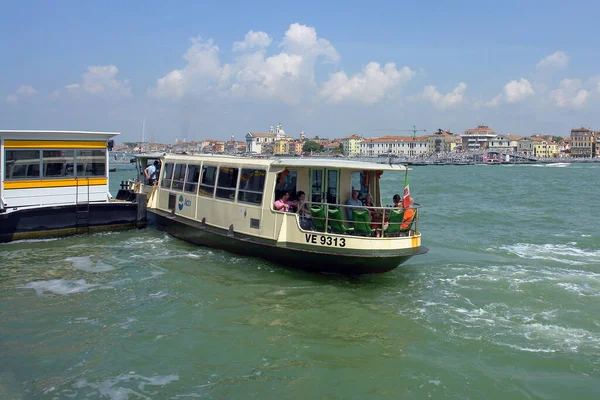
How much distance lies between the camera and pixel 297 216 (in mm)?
12562

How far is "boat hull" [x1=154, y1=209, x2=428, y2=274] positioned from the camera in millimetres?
11930

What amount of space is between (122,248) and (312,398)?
10581 mm

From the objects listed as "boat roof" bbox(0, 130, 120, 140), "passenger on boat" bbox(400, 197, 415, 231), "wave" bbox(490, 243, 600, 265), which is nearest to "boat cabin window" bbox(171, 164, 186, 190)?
"boat roof" bbox(0, 130, 120, 140)

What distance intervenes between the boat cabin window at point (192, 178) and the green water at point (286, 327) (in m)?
1.86

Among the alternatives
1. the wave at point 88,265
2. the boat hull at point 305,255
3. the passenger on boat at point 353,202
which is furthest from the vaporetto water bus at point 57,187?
the passenger on boat at point 353,202

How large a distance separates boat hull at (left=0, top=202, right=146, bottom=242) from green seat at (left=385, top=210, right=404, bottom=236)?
10.2 m

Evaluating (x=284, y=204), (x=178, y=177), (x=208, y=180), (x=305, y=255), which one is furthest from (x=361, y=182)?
(x=178, y=177)

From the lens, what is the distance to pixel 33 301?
10922 mm

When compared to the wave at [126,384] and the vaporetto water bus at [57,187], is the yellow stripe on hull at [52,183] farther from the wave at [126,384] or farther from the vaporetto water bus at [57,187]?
the wave at [126,384]

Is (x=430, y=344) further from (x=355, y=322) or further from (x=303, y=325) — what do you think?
(x=303, y=325)

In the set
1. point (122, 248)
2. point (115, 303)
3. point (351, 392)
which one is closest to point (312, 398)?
point (351, 392)

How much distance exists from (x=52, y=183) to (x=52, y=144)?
1.23m

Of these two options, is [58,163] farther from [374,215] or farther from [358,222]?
[358,222]

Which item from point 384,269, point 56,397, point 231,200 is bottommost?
point 56,397
